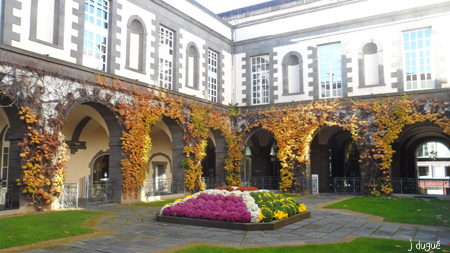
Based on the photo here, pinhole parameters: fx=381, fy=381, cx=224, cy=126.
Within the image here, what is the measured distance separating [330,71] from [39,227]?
1442 centimetres

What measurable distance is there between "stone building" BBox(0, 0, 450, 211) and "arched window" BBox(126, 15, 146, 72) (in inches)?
1.6

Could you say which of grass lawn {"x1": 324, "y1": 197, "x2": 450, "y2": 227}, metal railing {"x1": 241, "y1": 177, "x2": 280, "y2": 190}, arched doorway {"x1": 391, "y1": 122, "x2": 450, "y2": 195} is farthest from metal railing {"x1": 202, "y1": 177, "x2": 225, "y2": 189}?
arched doorway {"x1": 391, "y1": 122, "x2": 450, "y2": 195}

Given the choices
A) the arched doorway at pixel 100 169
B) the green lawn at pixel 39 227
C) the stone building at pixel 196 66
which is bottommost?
the green lawn at pixel 39 227

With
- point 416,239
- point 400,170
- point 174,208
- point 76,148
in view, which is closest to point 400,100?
point 400,170

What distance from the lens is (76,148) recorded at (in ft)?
53.5

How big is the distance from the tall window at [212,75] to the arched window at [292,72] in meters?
3.51

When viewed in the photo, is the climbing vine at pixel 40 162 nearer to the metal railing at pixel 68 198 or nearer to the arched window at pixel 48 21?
the metal railing at pixel 68 198

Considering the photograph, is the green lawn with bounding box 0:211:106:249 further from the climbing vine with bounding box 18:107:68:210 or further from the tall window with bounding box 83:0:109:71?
the tall window with bounding box 83:0:109:71

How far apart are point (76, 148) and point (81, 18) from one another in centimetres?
602

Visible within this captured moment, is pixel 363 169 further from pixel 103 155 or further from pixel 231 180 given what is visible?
pixel 103 155

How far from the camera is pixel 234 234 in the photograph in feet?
25.3

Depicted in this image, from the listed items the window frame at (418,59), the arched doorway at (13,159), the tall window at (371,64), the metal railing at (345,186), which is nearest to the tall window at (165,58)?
the arched doorway at (13,159)

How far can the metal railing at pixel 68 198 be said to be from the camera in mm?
11312

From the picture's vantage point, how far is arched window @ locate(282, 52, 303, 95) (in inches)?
747
